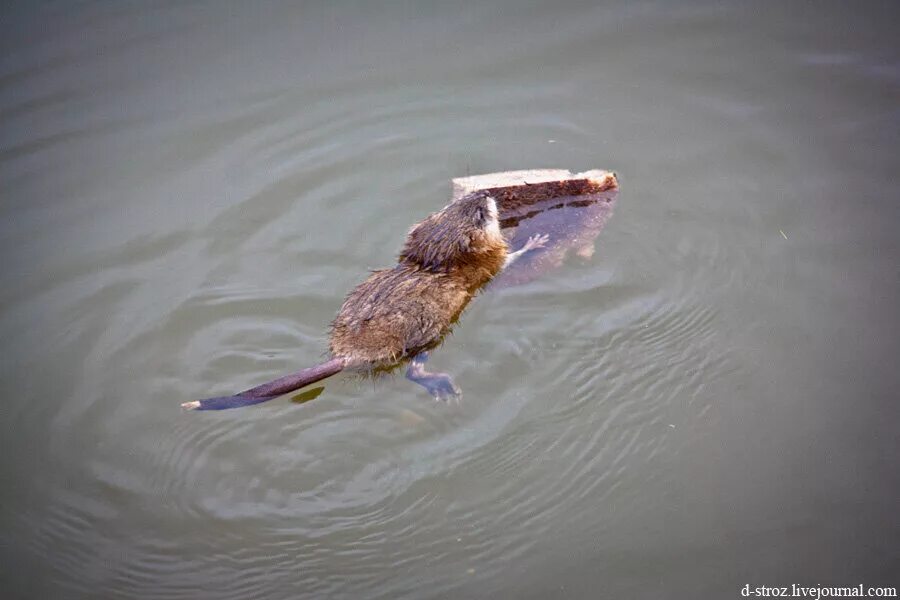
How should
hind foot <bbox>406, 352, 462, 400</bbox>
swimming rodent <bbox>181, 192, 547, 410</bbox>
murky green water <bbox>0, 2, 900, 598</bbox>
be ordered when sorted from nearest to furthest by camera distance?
murky green water <bbox>0, 2, 900, 598</bbox> < swimming rodent <bbox>181, 192, 547, 410</bbox> < hind foot <bbox>406, 352, 462, 400</bbox>

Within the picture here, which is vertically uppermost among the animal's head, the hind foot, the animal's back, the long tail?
the animal's head

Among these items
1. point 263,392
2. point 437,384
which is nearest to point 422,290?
point 437,384

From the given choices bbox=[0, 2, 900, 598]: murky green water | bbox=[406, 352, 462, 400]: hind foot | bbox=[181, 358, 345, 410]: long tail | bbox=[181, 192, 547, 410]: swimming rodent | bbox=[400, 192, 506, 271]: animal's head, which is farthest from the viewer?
bbox=[400, 192, 506, 271]: animal's head

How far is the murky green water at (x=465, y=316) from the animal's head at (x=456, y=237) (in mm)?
361

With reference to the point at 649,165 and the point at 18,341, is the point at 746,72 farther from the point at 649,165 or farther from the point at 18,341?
the point at 18,341

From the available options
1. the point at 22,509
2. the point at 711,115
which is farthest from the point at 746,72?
the point at 22,509

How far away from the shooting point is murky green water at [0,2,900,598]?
3432 millimetres

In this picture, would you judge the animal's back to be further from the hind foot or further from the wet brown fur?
the hind foot

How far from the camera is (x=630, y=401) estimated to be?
152 inches

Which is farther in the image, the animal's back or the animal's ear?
the animal's ear

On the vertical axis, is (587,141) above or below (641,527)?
above

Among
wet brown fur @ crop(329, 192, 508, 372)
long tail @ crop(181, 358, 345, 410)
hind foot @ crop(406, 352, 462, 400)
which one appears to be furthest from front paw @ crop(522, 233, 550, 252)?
long tail @ crop(181, 358, 345, 410)

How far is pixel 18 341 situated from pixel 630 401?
11.2 feet

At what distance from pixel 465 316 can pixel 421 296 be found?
0.45 m
